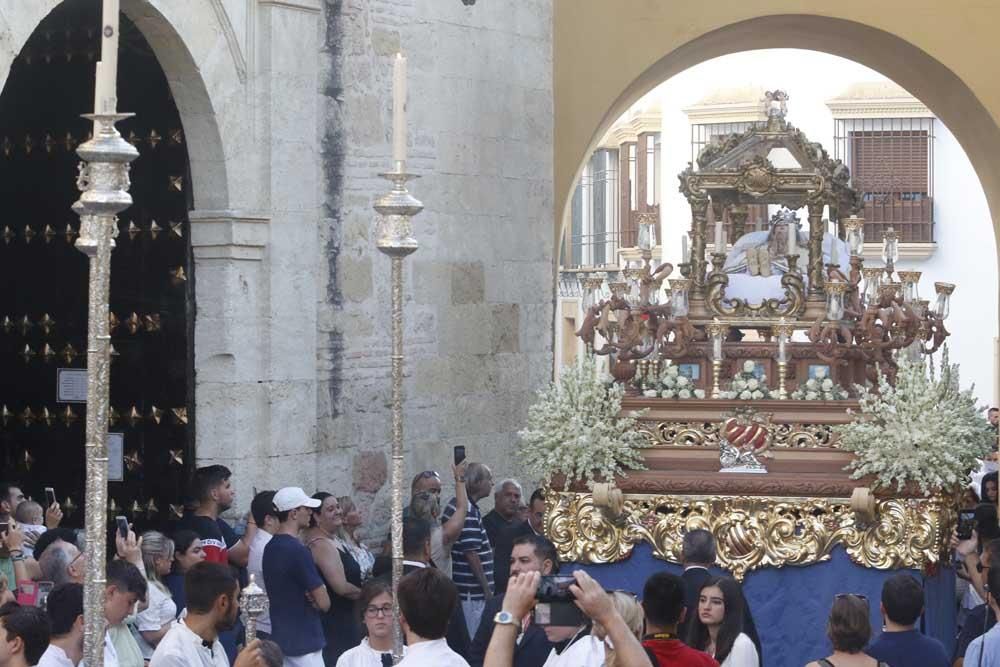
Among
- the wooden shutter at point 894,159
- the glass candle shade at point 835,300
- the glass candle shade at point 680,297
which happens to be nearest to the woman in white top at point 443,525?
the glass candle shade at point 680,297

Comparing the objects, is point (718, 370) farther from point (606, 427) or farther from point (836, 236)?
point (836, 236)

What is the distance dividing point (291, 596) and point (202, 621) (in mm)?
2002

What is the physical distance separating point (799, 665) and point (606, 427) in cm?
152

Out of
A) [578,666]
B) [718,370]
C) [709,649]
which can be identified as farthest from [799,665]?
[578,666]

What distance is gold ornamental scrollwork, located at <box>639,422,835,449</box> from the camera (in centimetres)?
1020

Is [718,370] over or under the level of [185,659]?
over

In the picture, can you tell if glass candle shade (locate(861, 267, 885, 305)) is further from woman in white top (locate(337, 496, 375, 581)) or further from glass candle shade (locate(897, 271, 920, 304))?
woman in white top (locate(337, 496, 375, 581))

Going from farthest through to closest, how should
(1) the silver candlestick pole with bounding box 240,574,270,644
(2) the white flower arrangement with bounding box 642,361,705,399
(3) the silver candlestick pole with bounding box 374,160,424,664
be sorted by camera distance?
(2) the white flower arrangement with bounding box 642,361,705,399 → (3) the silver candlestick pole with bounding box 374,160,424,664 → (1) the silver candlestick pole with bounding box 240,574,270,644

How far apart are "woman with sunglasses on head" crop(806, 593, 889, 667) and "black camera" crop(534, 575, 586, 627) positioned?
104 centimetres

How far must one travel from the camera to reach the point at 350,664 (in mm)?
6762

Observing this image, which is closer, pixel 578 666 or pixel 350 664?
pixel 578 666

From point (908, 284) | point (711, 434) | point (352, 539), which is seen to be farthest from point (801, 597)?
point (352, 539)

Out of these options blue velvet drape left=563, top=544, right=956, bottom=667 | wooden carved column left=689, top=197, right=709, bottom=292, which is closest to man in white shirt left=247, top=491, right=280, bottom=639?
blue velvet drape left=563, top=544, right=956, bottom=667

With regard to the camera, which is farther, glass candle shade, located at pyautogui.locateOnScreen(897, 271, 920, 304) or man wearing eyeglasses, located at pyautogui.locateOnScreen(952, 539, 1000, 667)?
glass candle shade, located at pyautogui.locateOnScreen(897, 271, 920, 304)
